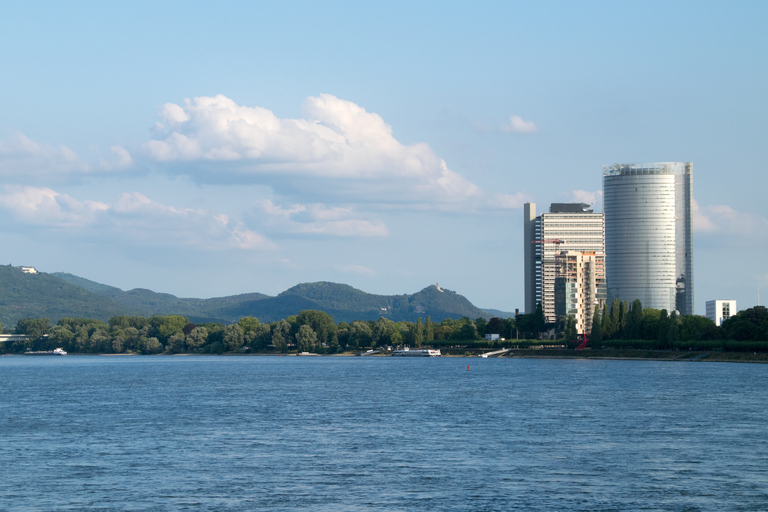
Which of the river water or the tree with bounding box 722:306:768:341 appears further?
the tree with bounding box 722:306:768:341

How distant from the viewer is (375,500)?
39.3 m

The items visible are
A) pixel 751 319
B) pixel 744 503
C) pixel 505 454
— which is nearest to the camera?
pixel 744 503

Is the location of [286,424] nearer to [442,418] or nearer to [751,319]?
[442,418]

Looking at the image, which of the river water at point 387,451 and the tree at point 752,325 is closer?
the river water at point 387,451

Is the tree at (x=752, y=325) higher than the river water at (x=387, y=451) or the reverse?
higher

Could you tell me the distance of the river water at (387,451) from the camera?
131ft

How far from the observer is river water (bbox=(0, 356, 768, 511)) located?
39875mm

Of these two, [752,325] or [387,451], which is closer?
[387,451]

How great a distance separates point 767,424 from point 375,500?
4360 centimetres

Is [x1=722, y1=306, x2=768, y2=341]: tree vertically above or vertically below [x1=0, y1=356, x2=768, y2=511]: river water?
above

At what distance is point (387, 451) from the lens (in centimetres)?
5422

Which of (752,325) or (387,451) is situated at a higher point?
(752,325)

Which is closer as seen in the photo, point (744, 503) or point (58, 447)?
point (744, 503)

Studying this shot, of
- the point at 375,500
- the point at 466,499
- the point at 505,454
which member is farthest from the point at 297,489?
the point at 505,454
